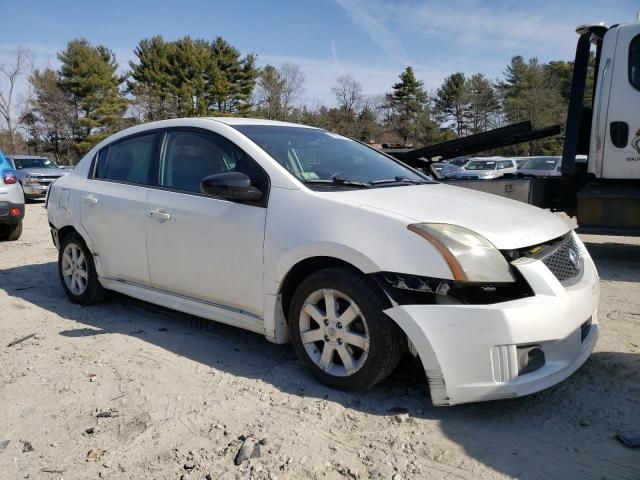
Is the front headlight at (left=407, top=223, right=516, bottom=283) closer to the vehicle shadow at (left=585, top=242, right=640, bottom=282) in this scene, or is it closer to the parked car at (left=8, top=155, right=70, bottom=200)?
the vehicle shadow at (left=585, top=242, right=640, bottom=282)

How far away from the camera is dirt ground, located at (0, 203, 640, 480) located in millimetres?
2422

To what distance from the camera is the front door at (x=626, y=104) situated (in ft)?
20.4

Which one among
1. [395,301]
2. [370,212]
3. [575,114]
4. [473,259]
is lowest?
[395,301]

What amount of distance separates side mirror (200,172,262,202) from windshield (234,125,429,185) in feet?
0.95

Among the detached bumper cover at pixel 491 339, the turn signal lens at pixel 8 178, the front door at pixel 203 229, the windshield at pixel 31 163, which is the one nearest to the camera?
the detached bumper cover at pixel 491 339

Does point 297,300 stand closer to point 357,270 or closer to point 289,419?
point 357,270

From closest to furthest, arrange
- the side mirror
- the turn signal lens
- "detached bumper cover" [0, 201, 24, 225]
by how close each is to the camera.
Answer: the side mirror < "detached bumper cover" [0, 201, 24, 225] < the turn signal lens

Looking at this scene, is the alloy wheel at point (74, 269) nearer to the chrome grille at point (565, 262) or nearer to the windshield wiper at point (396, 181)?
the windshield wiper at point (396, 181)

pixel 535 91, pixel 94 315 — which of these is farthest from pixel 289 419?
pixel 535 91

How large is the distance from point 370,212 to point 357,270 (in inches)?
13.0

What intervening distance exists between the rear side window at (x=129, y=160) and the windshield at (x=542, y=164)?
16.1 metres

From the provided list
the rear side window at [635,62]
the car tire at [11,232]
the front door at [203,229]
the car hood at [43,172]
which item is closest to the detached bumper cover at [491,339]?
Result: the front door at [203,229]

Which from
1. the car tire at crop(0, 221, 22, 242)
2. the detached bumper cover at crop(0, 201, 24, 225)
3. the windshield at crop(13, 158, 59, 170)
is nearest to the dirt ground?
the detached bumper cover at crop(0, 201, 24, 225)

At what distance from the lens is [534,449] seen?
2.50 metres
